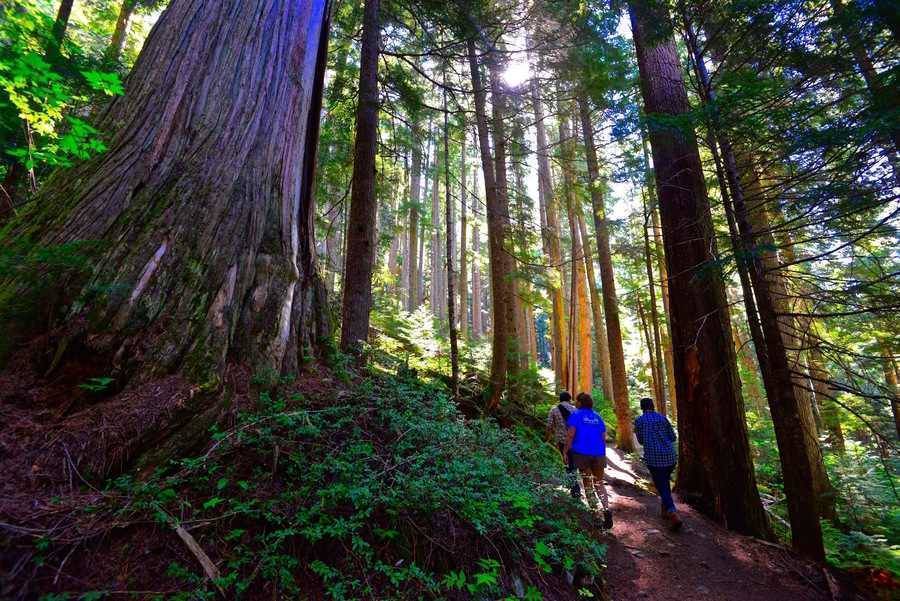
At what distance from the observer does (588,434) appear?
581 cm

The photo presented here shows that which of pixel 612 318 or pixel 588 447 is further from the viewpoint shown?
pixel 612 318

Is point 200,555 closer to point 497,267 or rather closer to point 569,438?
point 569,438

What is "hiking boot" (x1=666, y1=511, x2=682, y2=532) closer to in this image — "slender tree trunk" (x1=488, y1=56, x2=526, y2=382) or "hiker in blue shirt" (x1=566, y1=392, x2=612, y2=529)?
"hiker in blue shirt" (x1=566, y1=392, x2=612, y2=529)

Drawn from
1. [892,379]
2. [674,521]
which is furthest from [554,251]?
[892,379]

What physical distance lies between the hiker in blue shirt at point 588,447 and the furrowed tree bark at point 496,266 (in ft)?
9.76

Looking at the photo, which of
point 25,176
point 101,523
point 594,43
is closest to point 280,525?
point 101,523

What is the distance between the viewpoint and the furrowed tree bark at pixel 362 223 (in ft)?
20.3

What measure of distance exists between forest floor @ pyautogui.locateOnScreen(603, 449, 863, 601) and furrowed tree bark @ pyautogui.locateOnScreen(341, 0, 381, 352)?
14.3 feet

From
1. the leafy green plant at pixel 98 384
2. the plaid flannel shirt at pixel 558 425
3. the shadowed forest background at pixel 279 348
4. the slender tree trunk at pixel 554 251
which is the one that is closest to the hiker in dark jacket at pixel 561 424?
the plaid flannel shirt at pixel 558 425

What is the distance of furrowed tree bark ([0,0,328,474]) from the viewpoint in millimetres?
2672

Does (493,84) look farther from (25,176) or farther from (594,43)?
(25,176)

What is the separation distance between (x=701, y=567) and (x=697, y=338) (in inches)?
119

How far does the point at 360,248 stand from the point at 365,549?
4660 mm

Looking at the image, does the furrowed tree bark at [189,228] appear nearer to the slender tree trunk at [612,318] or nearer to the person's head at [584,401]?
the person's head at [584,401]
